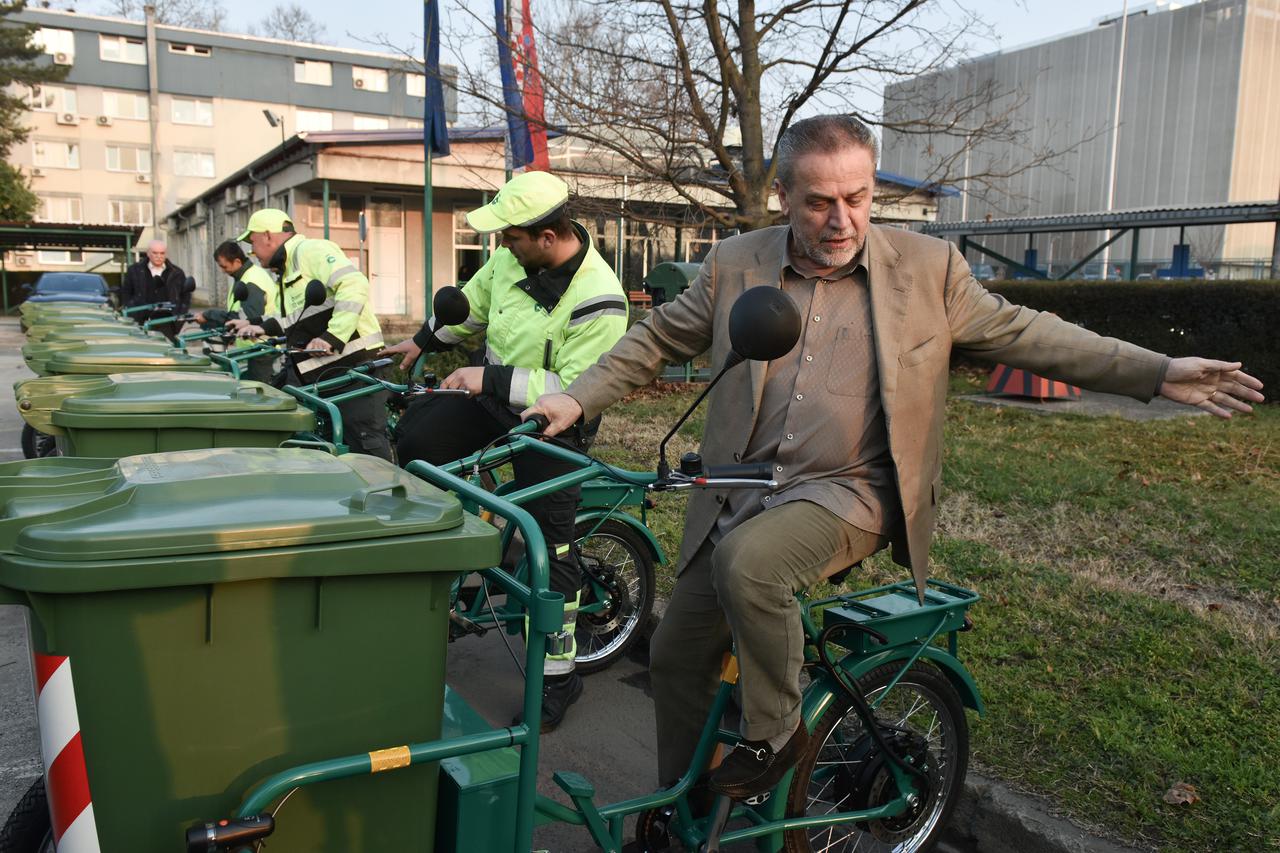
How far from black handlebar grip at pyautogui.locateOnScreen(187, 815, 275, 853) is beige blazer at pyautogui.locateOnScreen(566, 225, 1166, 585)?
1.37 meters

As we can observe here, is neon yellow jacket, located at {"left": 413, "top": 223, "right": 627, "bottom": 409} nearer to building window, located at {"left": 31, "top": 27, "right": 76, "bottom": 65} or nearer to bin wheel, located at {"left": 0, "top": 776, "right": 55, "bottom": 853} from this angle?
bin wheel, located at {"left": 0, "top": 776, "right": 55, "bottom": 853}

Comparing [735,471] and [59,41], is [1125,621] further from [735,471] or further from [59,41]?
[59,41]

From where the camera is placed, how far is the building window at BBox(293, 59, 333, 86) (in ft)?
181

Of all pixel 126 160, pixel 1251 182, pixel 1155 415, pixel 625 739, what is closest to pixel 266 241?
pixel 625 739

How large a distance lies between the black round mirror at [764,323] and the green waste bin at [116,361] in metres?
3.91

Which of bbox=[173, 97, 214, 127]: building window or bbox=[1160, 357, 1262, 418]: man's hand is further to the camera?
bbox=[173, 97, 214, 127]: building window

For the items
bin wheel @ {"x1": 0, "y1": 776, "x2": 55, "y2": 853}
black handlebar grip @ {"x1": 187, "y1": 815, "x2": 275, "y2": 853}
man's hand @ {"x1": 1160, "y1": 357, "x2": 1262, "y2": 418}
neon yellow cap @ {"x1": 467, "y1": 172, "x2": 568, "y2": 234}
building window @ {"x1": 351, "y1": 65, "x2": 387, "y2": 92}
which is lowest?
bin wheel @ {"x1": 0, "y1": 776, "x2": 55, "y2": 853}

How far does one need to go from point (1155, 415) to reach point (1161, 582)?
6.72 m

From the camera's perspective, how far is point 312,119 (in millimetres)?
56281

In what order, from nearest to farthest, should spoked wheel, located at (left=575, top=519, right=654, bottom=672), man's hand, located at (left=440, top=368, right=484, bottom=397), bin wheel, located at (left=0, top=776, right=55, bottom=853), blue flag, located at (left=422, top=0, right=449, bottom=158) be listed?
bin wheel, located at (left=0, top=776, right=55, bottom=853)
man's hand, located at (left=440, top=368, right=484, bottom=397)
spoked wheel, located at (left=575, top=519, right=654, bottom=672)
blue flag, located at (left=422, top=0, right=449, bottom=158)

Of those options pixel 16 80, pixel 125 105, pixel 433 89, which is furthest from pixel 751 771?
pixel 125 105

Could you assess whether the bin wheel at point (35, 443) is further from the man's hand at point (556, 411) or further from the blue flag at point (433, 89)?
the man's hand at point (556, 411)

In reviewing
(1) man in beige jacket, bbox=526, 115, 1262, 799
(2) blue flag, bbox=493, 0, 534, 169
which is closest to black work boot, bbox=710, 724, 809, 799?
(1) man in beige jacket, bbox=526, 115, 1262, 799

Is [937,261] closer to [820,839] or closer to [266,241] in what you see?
[820,839]
